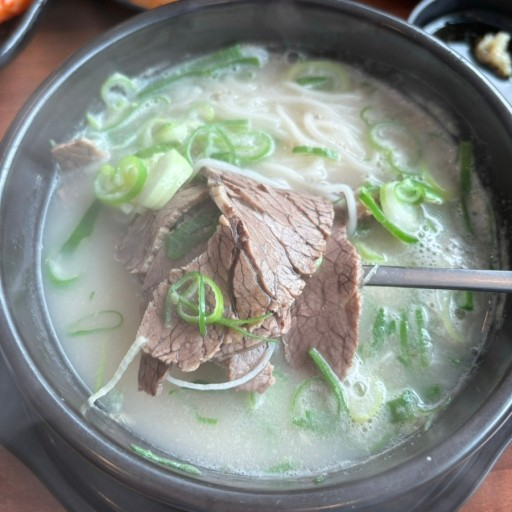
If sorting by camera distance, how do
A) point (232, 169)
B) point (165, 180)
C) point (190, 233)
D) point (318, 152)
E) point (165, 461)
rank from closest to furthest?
point (165, 461)
point (190, 233)
point (165, 180)
point (232, 169)
point (318, 152)

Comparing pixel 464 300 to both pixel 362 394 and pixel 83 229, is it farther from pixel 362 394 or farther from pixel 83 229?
pixel 83 229

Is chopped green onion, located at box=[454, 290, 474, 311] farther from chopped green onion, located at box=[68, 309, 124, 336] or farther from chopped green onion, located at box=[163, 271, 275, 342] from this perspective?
chopped green onion, located at box=[68, 309, 124, 336]

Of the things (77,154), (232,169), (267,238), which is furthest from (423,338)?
(77,154)

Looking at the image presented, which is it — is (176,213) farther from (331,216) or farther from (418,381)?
(418,381)

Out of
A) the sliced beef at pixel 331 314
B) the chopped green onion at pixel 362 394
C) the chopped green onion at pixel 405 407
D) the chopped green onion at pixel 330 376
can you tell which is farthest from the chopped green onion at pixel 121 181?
the chopped green onion at pixel 405 407

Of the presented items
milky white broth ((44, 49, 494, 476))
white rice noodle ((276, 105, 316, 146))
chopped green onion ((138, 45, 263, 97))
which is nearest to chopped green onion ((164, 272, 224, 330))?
milky white broth ((44, 49, 494, 476))

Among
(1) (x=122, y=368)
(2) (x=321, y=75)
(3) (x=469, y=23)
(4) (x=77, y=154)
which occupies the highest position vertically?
(3) (x=469, y=23)

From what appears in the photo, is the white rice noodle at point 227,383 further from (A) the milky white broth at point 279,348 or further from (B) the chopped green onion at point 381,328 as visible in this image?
(B) the chopped green onion at point 381,328
